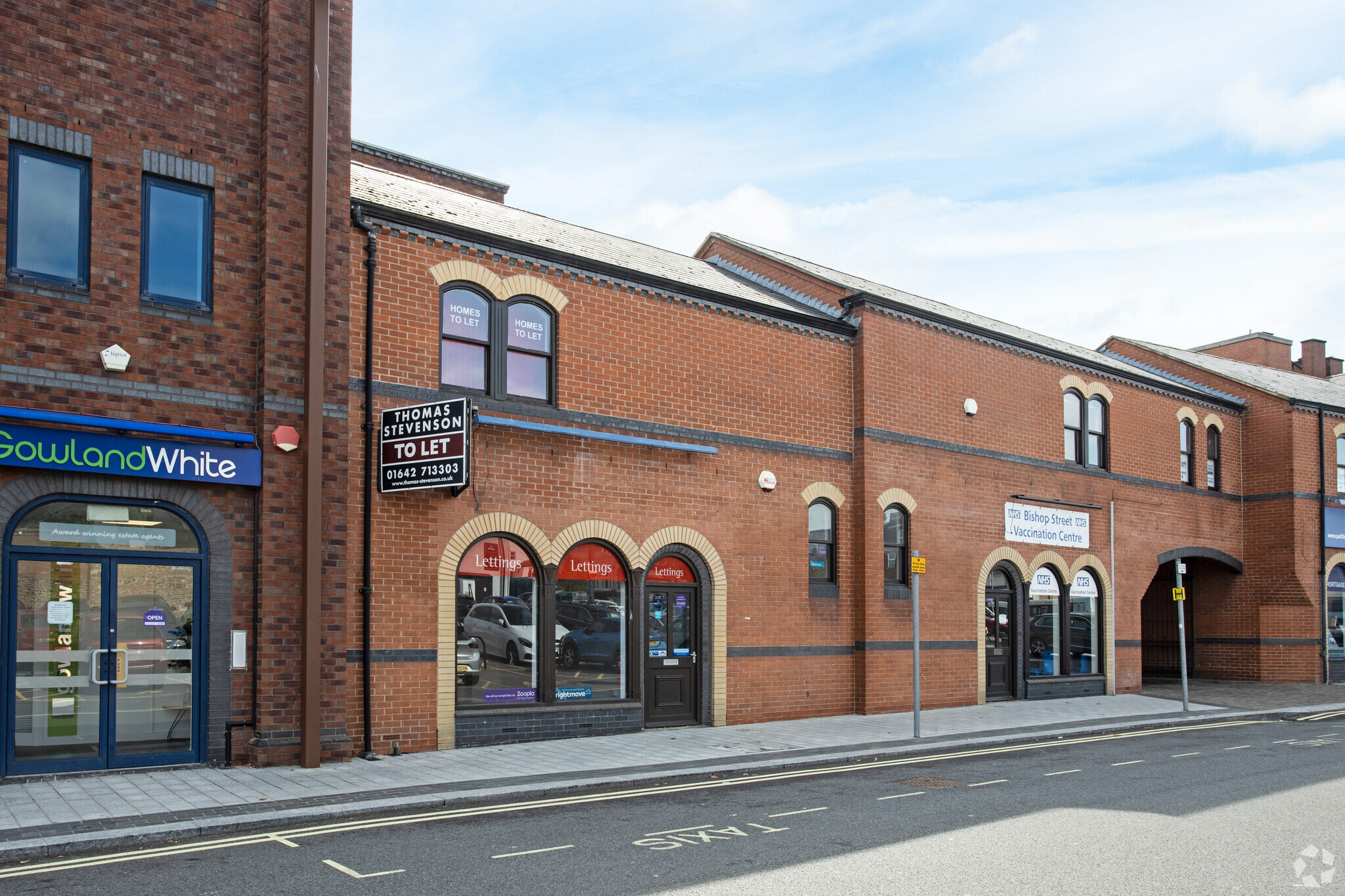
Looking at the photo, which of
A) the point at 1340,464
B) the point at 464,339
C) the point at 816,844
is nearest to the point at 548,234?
the point at 464,339

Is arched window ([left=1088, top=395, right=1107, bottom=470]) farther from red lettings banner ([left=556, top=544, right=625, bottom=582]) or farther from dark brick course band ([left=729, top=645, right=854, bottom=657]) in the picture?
red lettings banner ([left=556, top=544, right=625, bottom=582])

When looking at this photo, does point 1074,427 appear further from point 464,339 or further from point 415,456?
point 415,456

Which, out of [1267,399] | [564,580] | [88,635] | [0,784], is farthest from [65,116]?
[1267,399]

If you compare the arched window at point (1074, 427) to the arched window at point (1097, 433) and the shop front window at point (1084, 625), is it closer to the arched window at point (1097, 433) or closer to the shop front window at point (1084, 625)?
the arched window at point (1097, 433)

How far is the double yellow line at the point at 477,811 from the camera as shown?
26.9 feet

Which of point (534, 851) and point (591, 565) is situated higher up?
point (591, 565)

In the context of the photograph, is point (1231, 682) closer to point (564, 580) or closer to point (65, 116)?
point (564, 580)

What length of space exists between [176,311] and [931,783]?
32.3 ft

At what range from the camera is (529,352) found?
50.1 ft

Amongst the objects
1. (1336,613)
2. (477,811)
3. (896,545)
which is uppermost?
(896,545)

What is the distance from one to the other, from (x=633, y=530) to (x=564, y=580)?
1.35 m

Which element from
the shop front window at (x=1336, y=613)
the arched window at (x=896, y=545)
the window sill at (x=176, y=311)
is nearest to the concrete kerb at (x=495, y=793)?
the arched window at (x=896, y=545)

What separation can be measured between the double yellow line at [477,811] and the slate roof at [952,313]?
8.87 m

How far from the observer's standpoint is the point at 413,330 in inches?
552
